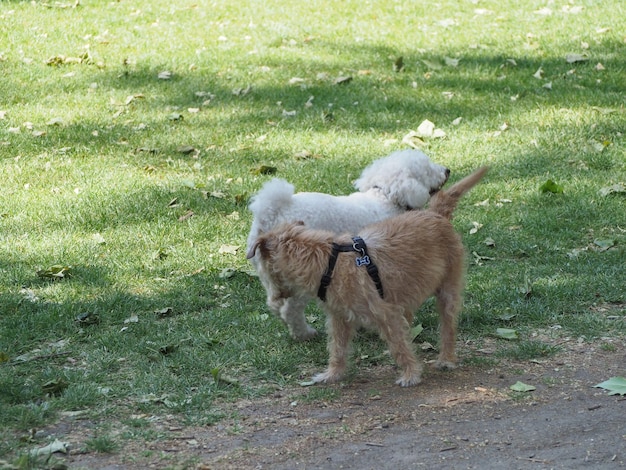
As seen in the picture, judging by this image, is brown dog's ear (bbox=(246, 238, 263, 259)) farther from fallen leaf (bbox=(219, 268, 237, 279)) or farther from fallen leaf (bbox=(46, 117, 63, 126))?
fallen leaf (bbox=(46, 117, 63, 126))

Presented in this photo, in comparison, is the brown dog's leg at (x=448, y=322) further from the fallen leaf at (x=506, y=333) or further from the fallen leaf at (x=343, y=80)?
the fallen leaf at (x=343, y=80)

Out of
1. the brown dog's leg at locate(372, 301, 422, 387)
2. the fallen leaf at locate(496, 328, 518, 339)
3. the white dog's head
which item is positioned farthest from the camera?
the white dog's head

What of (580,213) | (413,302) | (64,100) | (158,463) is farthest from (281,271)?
(64,100)

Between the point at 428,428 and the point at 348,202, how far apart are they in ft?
6.39

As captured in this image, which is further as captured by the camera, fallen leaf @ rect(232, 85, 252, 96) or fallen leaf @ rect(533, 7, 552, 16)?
fallen leaf @ rect(533, 7, 552, 16)

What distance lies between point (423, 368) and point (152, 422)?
162 centimetres

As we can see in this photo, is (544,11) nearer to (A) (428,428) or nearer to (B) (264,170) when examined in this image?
(B) (264,170)

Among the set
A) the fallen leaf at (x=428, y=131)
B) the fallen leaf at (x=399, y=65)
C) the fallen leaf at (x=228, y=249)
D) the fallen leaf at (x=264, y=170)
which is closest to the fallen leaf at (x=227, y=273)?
the fallen leaf at (x=228, y=249)

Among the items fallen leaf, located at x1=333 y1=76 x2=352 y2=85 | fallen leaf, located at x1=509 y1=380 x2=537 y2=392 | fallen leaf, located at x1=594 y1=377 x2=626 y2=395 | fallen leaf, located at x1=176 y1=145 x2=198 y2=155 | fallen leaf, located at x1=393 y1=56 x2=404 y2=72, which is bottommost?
fallen leaf, located at x1=509 y1=380 x2=537 y2=392

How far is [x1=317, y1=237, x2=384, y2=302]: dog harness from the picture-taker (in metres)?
4.87

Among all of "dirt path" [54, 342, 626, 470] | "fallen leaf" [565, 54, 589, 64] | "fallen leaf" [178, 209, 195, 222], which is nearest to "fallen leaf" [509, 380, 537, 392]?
"dirt path" [54, 342, 626, 470]

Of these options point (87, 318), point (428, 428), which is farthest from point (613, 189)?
point (87, 318)

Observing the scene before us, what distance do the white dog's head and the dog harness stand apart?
3.92ft

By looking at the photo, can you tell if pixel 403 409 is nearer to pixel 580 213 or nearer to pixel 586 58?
pixel 580 213
